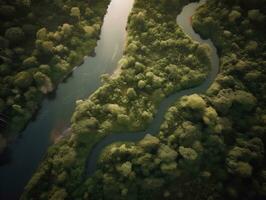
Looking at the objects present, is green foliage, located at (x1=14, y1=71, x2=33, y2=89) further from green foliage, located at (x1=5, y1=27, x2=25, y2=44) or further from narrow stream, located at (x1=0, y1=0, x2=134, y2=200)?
green foliage, located at (x1=5, y1=27, x2=25, y2=44)

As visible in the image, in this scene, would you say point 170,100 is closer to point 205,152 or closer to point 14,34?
point 205,152

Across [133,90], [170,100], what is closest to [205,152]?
[170,100]

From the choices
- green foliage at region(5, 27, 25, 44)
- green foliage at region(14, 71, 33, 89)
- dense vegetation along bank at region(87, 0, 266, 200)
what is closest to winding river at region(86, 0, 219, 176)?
dense vegetation along bank at region(87, 0, 266, 200)

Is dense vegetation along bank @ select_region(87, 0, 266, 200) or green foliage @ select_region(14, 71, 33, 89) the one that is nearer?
dense vegetation along bank @ select_region(87, 0, 266, 200)

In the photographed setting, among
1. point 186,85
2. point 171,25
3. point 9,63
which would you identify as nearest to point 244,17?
point 171,25

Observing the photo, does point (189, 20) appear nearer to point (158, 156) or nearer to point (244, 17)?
point (244, 17)

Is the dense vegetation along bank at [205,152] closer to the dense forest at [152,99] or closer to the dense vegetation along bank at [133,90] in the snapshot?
the dense forest at [152,99]
